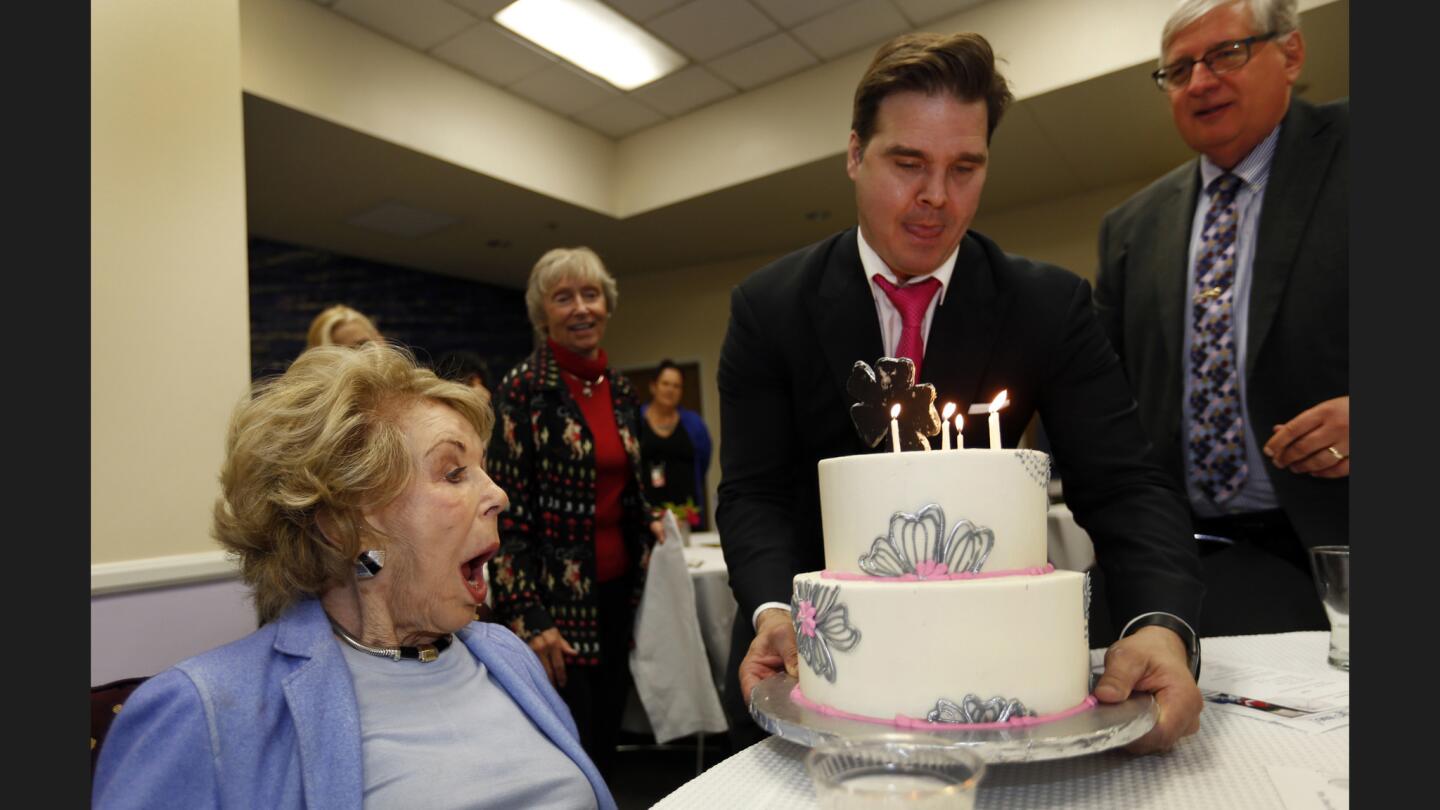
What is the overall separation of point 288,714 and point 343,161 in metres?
5.68

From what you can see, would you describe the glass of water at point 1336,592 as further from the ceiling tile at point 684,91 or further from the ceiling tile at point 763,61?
the ceiling tile at point 684,91

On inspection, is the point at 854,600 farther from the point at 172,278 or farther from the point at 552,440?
the point at 172,278

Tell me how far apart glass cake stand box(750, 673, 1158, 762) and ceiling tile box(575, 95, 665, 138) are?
641 cm

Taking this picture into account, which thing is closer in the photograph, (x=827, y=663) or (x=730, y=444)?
(x=827, y=663)

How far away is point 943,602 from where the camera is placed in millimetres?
994

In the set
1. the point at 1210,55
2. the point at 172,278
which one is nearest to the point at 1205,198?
the point at 1210,55

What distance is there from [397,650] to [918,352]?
1013mm

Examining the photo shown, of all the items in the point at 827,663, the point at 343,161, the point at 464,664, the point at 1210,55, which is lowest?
the point at 464,664

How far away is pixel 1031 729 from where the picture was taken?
0.95m

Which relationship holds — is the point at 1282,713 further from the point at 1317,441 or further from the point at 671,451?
the point at 671,451

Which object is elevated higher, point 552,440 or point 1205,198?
point 1205,198

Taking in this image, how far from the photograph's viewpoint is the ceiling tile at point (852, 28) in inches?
219

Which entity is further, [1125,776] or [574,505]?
[574,505]

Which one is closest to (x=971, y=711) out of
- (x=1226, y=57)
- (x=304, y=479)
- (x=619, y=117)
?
(x=304, y=479)
